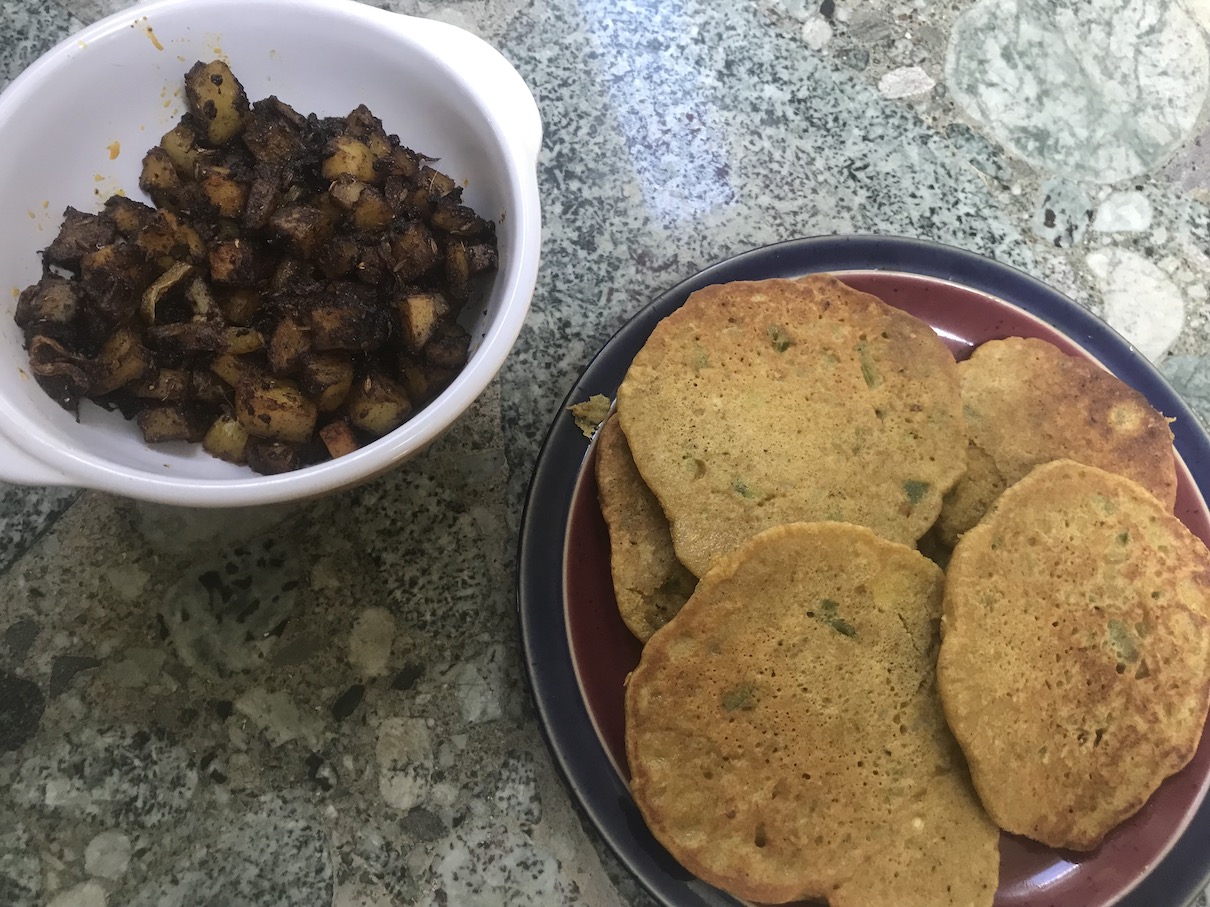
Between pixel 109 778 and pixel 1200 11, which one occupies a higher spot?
pixel 1200 11

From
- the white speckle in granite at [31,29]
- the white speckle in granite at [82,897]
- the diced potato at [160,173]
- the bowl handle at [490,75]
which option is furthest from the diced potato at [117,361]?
the white speckle in granite at [31,29]

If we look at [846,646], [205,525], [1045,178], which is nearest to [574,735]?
[846,646]

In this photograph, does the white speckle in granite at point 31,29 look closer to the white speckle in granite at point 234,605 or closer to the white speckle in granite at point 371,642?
the white speckle in granite at point 234,605

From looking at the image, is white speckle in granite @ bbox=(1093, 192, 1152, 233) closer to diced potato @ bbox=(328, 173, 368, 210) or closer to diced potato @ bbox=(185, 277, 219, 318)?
diced potato @ bbox=(328, 173, 368, 210)

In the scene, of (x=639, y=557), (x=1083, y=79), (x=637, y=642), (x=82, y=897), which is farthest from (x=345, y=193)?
(x=1083, y=79)

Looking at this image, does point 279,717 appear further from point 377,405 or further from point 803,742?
point 803,742

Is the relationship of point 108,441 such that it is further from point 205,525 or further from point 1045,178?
point 1045,178

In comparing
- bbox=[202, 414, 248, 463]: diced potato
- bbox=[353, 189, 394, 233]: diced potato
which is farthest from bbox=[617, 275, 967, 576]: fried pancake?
bbox=[202, 414, 248, 463]: diced potato
